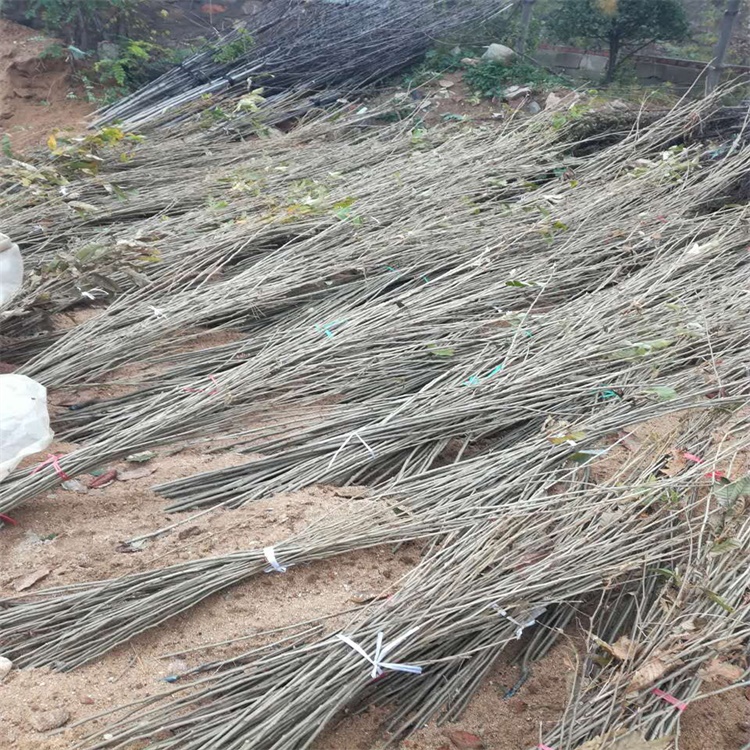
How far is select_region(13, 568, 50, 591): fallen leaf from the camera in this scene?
228 cm

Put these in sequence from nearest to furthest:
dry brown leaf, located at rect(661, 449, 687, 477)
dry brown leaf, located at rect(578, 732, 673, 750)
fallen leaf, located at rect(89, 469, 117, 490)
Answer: dry brown leaf, located at rect(578, 732, 673, 750), dry brown leaf, located at rect(661, 449, 687, 477), fallen leaf, located at rect(89, 469, 117, 490)

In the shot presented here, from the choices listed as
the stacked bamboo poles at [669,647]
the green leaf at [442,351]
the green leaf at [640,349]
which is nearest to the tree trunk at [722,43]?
the green leaf at [640,349]

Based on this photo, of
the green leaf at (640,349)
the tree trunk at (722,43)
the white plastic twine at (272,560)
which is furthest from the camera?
the tree trunk at (722,43)

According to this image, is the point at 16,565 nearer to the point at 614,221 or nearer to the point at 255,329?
the point at 255,329

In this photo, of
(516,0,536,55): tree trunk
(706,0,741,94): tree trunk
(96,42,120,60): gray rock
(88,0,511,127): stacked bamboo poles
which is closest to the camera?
(706,0,741,94): tree trunk

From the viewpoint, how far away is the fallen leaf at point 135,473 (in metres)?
2.77

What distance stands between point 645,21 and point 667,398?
6.31 metres

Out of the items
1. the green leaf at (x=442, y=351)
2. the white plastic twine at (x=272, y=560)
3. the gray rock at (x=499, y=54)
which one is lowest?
the green leaf at (x=442, y=351)

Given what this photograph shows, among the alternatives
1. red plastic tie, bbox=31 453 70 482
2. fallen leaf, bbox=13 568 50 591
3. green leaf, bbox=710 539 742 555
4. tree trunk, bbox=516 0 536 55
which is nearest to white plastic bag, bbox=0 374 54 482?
red plastic tie, bbox=31 453 70 482

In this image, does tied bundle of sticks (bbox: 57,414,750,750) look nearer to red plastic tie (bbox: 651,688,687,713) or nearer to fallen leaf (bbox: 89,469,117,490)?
red plastic tie (bbox: 651,688,687,713)

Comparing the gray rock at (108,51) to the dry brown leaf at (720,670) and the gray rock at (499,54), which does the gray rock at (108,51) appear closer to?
the gray rock at (499,54)

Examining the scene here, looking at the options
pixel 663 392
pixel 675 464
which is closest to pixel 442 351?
pixel 663 392

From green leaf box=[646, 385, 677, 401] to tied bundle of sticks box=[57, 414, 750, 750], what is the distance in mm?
427

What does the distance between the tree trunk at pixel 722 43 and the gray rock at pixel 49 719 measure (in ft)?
24.4
